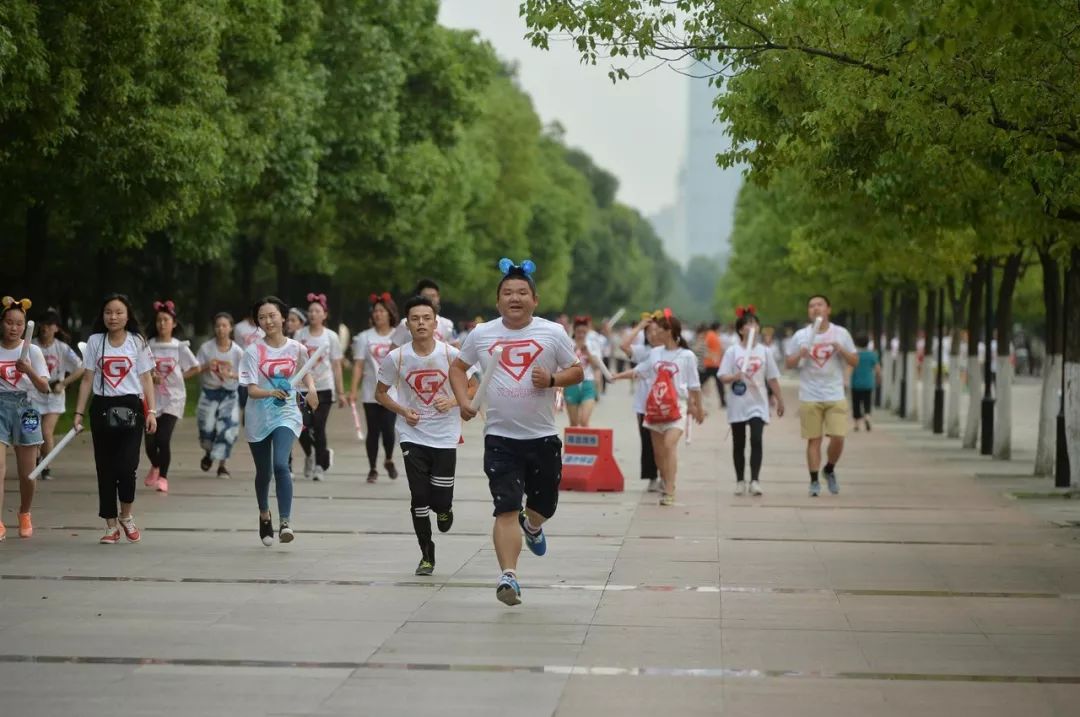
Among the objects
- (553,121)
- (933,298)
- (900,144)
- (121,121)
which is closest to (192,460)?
(121,121)

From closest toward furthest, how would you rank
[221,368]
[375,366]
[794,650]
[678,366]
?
[794,650]
[678,366]
[375,366]
[221,368]

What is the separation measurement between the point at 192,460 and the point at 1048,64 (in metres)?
12.7

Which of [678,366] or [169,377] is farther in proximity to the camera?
[169,377]

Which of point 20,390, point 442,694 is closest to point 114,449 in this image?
point 20,390

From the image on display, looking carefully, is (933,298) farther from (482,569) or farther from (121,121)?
(482,569)

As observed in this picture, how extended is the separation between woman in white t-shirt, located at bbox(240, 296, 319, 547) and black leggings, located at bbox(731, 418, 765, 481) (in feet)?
20.9

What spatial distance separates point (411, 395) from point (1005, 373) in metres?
15.8

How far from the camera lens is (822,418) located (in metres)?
18.8

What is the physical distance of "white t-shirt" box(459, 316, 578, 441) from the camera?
10.7 metres

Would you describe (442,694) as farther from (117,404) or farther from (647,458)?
(647,458)

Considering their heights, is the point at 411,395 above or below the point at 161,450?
above

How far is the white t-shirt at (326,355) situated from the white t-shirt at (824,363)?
15.2 ft

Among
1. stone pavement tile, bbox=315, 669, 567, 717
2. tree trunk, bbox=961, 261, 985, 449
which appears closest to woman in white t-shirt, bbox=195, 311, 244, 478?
stone pavement tile, bbox=315, 669, 567, 717

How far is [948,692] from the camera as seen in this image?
27.2 ft
